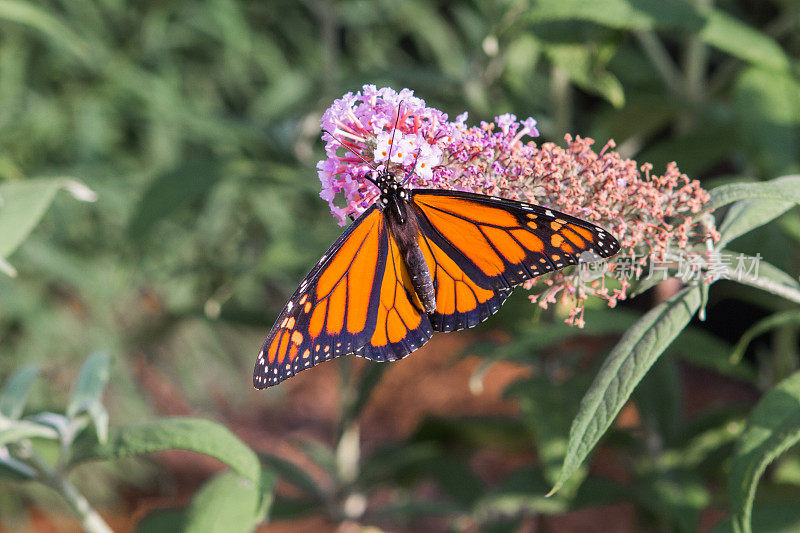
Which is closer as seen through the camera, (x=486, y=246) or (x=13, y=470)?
(x=486, y=246)

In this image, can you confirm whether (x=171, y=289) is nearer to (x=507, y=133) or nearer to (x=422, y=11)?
(x=422, y=11)

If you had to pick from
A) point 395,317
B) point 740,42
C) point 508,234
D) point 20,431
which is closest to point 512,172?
point 508,234

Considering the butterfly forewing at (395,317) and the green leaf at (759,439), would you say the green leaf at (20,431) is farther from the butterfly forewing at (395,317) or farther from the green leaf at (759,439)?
the green leaf at (759,439)

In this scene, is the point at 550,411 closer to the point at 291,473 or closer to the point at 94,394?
the point at 291,473

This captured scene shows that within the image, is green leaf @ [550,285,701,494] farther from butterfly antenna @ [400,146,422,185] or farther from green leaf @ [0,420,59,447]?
green leaf @ [0,420,59,447]

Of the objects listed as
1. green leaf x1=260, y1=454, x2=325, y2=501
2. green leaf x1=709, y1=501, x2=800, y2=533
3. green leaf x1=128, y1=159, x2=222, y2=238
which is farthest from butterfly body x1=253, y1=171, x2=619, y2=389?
green leaf x1=260, y1=454, x2=325, y2=501

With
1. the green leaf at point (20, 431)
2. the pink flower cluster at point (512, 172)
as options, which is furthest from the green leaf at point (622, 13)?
the green leaf at point (20, 431)
